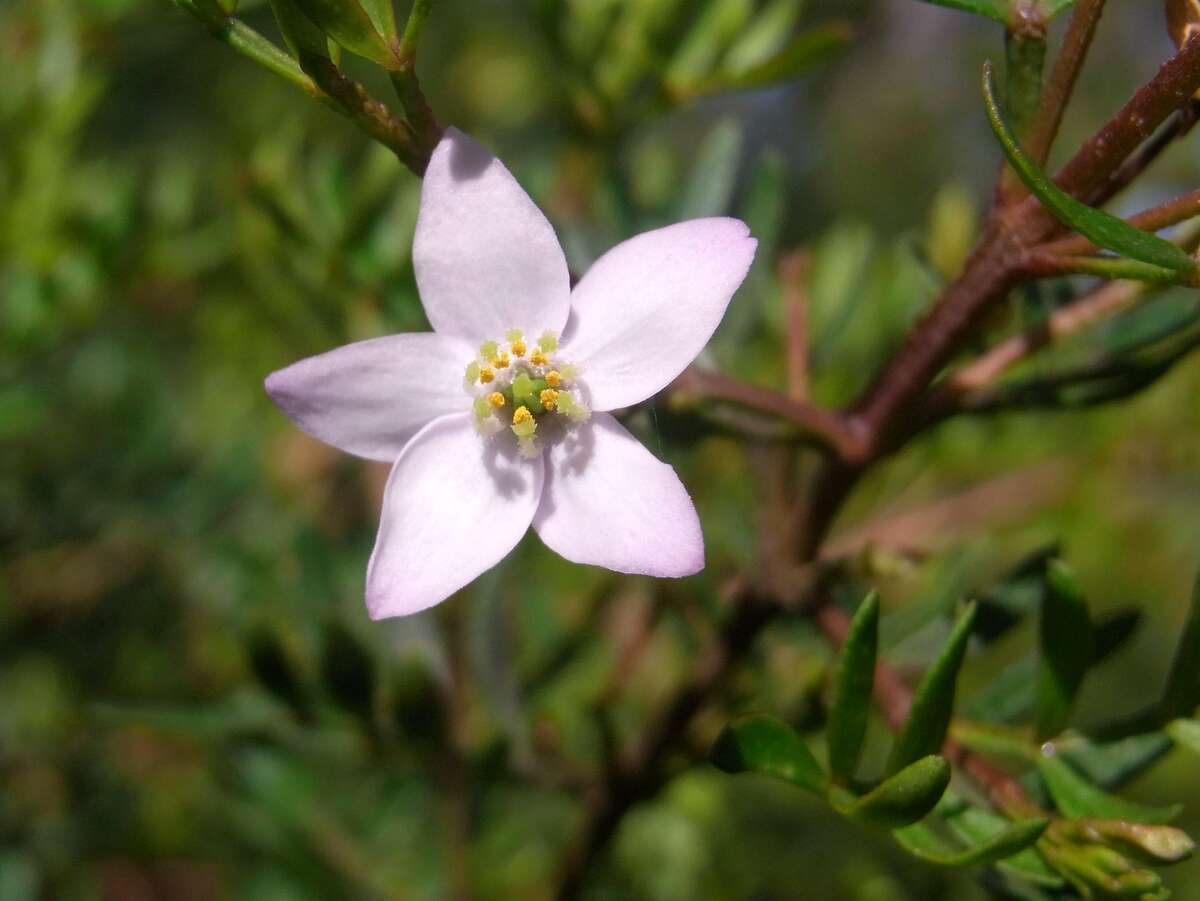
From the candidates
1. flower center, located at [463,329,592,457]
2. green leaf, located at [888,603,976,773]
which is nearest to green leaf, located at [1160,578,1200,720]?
green leaf, located at [888,603,976,773]

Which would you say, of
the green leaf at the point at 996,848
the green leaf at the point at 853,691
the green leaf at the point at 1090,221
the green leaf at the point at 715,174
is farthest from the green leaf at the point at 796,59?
the green leaf at the point at 996,848

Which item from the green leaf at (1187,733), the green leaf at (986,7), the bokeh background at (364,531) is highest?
the green leaf at (986,7)

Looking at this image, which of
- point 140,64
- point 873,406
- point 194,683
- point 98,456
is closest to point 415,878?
point 194,683

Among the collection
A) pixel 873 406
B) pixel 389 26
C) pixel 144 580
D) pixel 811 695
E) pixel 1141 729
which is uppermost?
pixel 389 26

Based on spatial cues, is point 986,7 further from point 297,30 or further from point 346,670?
point 346,670

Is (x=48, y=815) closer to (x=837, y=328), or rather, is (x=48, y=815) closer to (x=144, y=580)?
(x=144, y=580)

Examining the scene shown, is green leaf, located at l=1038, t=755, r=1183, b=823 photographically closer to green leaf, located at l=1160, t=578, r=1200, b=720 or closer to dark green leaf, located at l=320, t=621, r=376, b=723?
green leaf, located at l=1160, t=578, r=1200, b=720

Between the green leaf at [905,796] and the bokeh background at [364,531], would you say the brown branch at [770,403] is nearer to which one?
the bokeh background at [364,531]

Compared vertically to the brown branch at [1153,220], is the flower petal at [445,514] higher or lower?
lower
